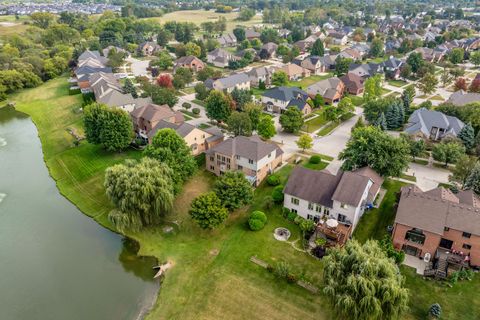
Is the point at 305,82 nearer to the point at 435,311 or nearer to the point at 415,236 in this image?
the point at 415,236

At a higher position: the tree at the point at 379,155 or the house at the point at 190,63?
the tree at the point at 379,155

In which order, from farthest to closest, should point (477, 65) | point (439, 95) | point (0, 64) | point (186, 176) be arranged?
1. point (477, 65)
2. point (0, 64)
3. point (439, 95)
4. point (186, 176)

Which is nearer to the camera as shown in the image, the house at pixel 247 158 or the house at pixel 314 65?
the house at pixel 247 158

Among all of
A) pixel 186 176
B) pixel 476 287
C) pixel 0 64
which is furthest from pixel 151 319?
pixel 0 64

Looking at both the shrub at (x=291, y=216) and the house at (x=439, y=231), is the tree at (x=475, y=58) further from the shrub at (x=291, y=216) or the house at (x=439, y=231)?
the shrub at (x=291, y=216)

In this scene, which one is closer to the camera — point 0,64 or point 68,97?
point 68,97

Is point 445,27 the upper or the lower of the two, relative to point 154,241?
upper

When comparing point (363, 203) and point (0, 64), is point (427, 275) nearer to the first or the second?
point (363, 203)

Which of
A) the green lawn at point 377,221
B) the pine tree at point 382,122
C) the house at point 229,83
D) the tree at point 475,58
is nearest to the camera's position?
the green lawn at point 377,221

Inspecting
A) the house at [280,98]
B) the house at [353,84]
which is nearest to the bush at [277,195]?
the house at [280,98]
